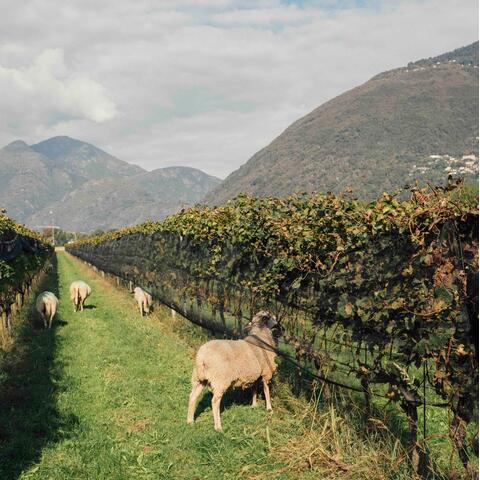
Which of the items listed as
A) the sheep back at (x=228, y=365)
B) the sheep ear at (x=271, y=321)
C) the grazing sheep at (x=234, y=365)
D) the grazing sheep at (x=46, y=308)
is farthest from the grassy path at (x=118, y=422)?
the grazing sheep at (x=46, y=308)

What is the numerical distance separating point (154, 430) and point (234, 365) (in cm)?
150

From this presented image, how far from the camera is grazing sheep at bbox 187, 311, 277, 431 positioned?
7.14 metres

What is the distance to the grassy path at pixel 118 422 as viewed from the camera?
6.18 metres

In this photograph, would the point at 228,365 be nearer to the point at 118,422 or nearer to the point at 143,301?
the point at 118,422

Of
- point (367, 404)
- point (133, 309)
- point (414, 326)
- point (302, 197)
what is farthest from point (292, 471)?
point (133, 309)

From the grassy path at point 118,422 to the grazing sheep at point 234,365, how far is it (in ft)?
1.35

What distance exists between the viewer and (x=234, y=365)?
731cm

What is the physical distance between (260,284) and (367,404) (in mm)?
3380

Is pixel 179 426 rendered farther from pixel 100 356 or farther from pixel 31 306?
pixel 31 306

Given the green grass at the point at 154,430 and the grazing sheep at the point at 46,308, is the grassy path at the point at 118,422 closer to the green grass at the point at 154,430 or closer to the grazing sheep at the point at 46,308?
the green grass at the point at 154,430

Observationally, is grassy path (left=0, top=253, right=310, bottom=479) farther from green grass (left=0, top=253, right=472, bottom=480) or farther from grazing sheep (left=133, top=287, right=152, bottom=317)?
grazing sheep (left=133, top=287, right=152, bottom=317)

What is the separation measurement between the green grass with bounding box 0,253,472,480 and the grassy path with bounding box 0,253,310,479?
0.6 inches

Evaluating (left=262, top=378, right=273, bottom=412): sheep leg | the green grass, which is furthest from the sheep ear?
the green grass

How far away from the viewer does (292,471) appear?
584 centimetres
